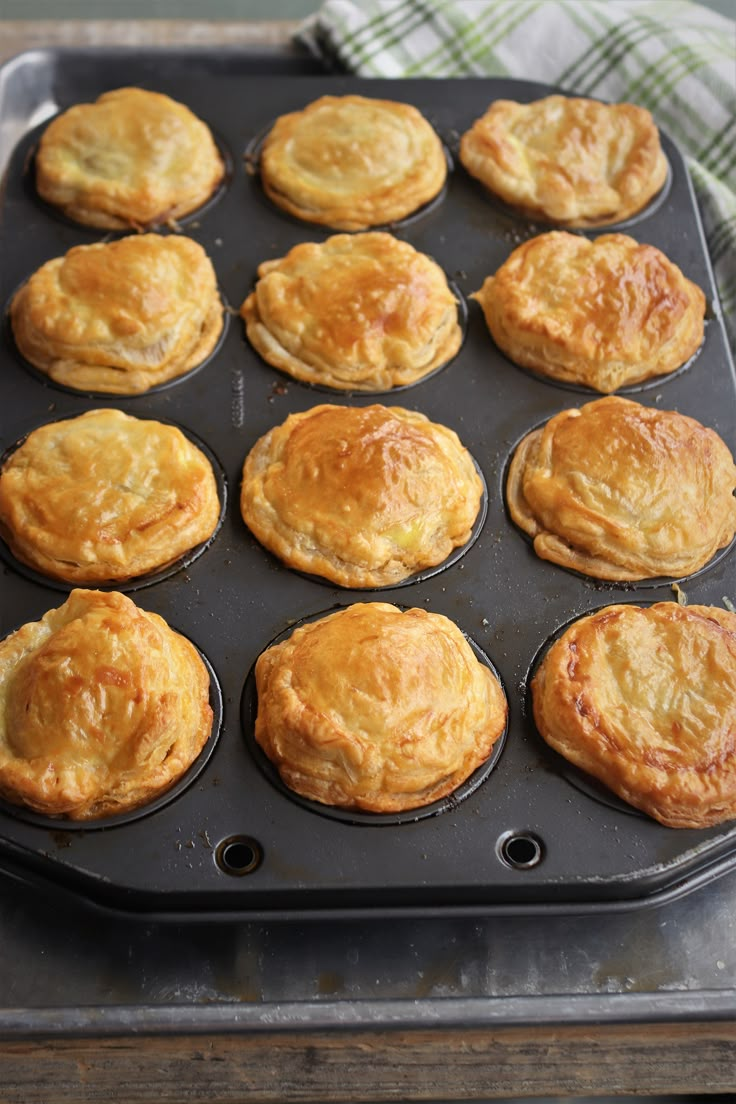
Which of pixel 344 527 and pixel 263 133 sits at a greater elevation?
pixel 263 133

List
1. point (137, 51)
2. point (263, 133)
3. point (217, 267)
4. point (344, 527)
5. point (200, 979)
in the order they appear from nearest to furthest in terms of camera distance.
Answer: point (200, 979) → point (344, 527) → point (217, 267) → point (263, 133) → point (137, 51)

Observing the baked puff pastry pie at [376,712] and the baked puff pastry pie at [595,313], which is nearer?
the baked puff pastry pie at [376,712]

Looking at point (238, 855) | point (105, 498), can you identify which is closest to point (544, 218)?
point (105, 498)

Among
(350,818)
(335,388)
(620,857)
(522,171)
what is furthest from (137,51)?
(620,857)

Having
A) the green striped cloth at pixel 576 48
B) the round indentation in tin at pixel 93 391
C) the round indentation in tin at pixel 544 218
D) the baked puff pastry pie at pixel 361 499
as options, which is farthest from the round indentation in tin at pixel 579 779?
the green striped cloth at pixel 576 48

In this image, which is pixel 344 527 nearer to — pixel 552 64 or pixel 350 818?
pixel 350 818

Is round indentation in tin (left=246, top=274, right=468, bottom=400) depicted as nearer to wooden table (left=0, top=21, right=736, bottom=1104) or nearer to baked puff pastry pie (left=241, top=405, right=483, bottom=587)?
baked puff pastry pie (left=241, top=405, right=483, bottom=587)

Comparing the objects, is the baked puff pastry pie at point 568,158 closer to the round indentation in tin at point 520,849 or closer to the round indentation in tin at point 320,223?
the round indentation in tin at point 320,223
